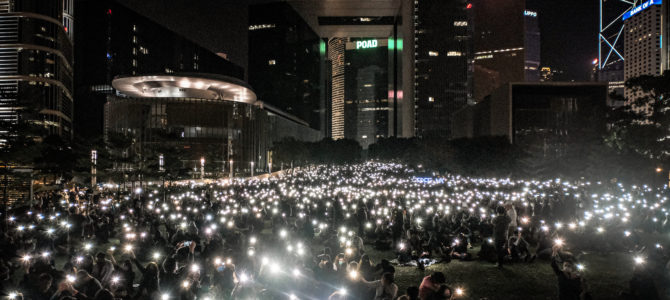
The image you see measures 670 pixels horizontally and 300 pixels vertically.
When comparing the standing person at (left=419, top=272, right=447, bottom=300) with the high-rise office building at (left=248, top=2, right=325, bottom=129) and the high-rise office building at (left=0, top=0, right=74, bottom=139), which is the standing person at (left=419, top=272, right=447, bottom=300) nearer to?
the high-rise office building at (left=0, top=0, right=74, bottom=139)

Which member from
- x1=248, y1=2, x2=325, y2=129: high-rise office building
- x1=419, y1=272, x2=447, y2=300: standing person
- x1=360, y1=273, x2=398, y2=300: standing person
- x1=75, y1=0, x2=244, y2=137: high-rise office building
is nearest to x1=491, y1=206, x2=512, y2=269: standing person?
x1=419, y1=272, x2=447, y2=300: standing person

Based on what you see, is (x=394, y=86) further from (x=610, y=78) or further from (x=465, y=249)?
(x=465, y=249)

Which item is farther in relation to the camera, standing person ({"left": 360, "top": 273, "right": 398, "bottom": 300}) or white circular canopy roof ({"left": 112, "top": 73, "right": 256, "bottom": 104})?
white circular canopy roof ({"left": 112, "top": 73, "right": 256, "bottom": 104})

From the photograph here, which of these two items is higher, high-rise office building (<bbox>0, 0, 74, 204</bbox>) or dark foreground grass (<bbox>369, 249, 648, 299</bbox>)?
high-rise office building (<bbox>0, 0, 74, 204</bbox>)

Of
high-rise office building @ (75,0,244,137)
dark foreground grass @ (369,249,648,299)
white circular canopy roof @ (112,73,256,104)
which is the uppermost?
high-rise office building @ (75,0,244,137)

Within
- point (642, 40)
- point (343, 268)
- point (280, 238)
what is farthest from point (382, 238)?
point (642, 40)

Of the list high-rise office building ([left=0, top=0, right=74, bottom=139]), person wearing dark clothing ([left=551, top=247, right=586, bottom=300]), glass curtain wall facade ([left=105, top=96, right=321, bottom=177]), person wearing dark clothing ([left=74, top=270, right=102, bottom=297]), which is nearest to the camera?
person wearing dark clothing ([left=551, top=247, right=586, bottom=300])
